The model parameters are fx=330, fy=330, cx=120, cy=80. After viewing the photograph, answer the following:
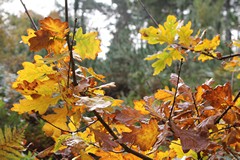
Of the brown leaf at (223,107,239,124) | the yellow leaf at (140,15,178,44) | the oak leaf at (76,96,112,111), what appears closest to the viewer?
the oak leaf at (76,96,112,111)

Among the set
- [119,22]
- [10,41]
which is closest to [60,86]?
[10,41]

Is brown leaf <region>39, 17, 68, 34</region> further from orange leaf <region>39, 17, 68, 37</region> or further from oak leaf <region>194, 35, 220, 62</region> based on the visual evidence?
oak leaf <region>194, 35, 220, 62</region>

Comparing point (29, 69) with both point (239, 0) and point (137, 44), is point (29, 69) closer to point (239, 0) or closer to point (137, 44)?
point (137, 44)

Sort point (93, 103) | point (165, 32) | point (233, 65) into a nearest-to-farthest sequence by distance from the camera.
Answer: point (93, 103)
point (165, 32)
point (233, 65)

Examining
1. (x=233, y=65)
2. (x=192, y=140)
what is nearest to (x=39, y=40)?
(x=192, y=140)

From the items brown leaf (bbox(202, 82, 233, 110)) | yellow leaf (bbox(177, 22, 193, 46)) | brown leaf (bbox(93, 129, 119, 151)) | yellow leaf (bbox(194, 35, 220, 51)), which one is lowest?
brown leaf (bbox(93, 129, 119, 151))

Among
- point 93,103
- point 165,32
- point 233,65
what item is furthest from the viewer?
point 233,65

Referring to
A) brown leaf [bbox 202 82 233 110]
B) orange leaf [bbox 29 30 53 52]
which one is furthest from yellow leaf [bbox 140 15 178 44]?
orange leaf [bbox 29 30 53 52]

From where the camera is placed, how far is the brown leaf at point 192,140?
506 mm

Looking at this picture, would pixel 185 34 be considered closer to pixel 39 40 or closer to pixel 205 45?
pixel 205 45

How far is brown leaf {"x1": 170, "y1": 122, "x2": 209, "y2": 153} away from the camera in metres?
0.51

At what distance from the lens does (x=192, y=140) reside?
1.71ft

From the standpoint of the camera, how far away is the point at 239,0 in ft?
37.1

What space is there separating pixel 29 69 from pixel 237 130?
392mm
